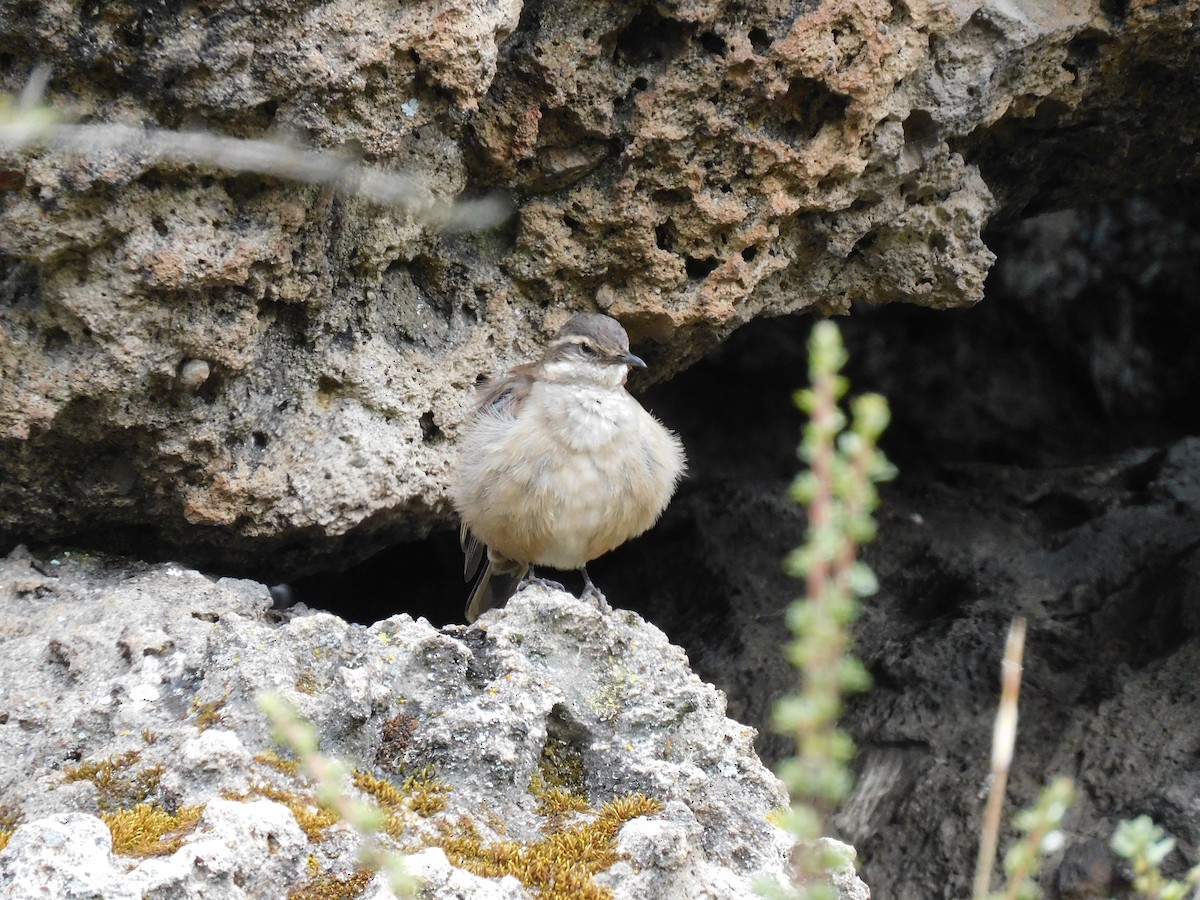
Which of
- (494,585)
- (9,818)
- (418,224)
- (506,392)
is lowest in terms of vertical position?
(494,585)

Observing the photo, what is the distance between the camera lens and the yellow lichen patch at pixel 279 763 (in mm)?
A: 3516

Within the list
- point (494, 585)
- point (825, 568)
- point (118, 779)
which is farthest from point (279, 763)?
point (494, 585)

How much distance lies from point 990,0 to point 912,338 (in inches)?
149

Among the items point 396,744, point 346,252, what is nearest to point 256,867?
point 396,744

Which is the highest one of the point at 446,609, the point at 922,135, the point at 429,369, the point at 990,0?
the point at 990,0

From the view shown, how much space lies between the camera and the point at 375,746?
3697 millimetres

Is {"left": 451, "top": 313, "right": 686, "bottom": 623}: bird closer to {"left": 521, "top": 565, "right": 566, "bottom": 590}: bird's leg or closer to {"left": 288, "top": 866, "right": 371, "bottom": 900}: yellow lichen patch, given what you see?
{"left": 521, "top": 565, "right": 566, "bottom": 590}: bird's leg

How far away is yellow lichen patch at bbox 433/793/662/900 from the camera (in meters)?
3.35

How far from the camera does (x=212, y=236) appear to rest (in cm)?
456

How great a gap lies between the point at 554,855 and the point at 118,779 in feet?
3.99

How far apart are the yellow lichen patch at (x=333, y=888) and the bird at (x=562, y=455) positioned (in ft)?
7.61

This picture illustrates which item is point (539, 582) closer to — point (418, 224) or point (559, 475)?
point (559, 475)

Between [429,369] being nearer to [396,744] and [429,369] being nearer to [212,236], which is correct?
[212,236]

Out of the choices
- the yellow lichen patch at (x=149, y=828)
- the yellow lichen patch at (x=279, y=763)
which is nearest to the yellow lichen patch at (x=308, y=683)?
the yellow lichen patch at (x=279, y=763)
